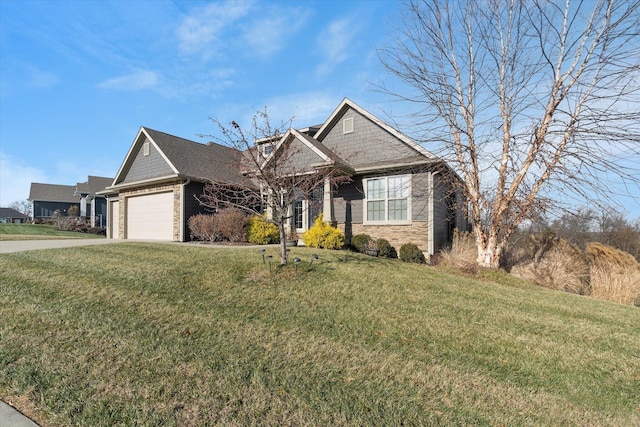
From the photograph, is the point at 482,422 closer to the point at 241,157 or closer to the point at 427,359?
the point at 427,359

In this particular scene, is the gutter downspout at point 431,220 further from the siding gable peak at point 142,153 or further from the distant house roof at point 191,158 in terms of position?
the siding gable peak at point 142,153

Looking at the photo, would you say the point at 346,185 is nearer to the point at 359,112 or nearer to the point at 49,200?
the point at 359,112

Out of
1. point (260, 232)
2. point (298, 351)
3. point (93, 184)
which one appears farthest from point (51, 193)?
point (298, 351)

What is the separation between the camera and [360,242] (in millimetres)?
12914

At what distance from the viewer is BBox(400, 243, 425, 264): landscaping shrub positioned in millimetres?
11805

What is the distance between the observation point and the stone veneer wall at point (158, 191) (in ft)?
49.8

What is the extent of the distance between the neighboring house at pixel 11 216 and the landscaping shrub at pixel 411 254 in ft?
240

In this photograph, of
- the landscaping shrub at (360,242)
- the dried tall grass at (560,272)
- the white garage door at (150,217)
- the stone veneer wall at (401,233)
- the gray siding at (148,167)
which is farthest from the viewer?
the gray siding at (148,167)

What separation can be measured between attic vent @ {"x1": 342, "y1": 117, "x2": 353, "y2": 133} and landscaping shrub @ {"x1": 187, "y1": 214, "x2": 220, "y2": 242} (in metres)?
7.06

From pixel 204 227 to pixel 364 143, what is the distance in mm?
7759

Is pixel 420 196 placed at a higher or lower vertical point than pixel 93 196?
lower

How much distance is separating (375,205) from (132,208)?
43.9 feet

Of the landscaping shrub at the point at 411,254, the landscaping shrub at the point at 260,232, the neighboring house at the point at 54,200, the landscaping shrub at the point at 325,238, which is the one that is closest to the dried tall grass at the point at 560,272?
the landscaping shrub at the point at 411,254

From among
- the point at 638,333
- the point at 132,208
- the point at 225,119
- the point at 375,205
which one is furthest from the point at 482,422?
the point at 132,208
